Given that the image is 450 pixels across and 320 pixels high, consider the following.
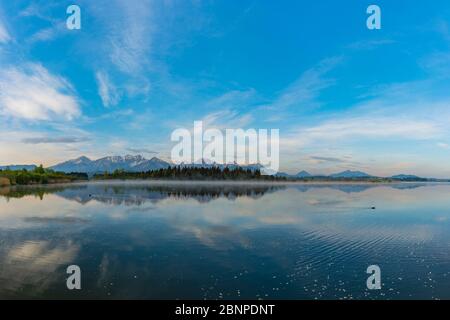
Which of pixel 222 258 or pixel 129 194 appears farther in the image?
pixel 129 194

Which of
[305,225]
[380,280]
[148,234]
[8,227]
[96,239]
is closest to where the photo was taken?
[380,280]

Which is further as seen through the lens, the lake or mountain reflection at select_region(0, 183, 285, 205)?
mountain reflection at select_region(0, 183, 285, 205)

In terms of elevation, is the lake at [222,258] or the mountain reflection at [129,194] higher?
the mountain reflection at [129,194]

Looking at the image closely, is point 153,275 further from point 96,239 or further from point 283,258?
point 96,239

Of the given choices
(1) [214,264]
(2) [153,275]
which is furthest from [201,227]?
(2) [153,275]

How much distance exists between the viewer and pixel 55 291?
17375 mm

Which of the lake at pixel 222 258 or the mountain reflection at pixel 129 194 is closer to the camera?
the lake at pixel 222 258

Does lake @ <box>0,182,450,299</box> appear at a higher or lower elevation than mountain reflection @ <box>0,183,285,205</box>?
lower

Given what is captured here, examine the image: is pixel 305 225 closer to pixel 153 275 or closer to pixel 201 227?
pixel 201 227

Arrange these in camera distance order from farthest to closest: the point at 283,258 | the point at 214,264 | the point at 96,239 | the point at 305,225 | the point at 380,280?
1. the point at 305,225
2. the point at 96,239
3. the point at 283,258
4. the point at 214,264
5. the point at 380,280

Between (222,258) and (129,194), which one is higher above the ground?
(129,194)
